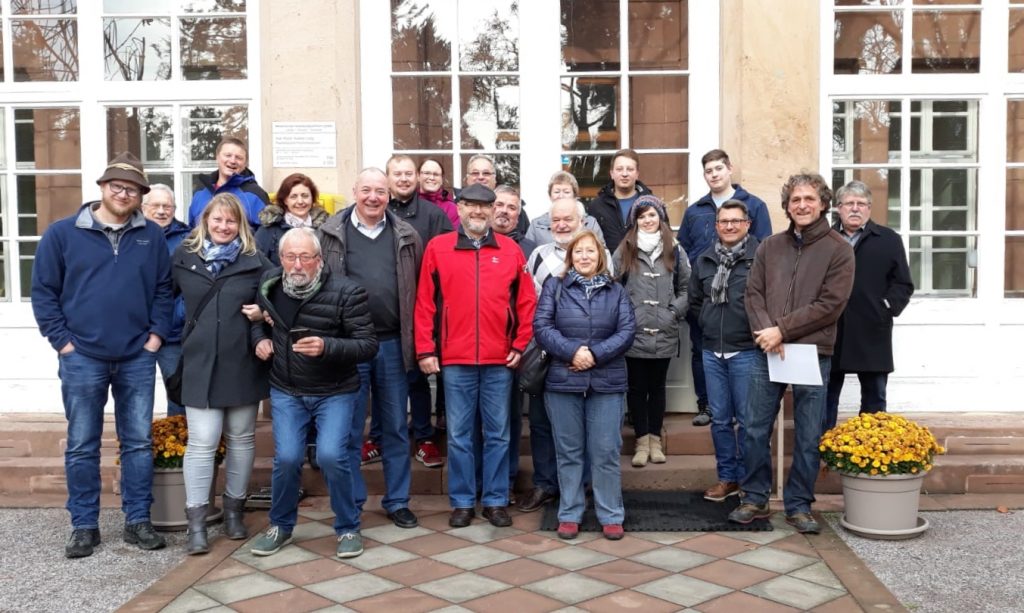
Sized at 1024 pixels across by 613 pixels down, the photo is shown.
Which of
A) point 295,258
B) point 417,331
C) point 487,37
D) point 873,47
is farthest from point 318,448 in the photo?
point 873,47

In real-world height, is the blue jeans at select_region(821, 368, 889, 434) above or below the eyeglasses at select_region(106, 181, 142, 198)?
below

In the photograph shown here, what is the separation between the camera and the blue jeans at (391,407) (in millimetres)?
5270

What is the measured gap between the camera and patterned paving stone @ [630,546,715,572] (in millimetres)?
4645

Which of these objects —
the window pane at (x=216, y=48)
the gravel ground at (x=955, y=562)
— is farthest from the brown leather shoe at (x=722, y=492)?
the window pane at (x=216, y=48)

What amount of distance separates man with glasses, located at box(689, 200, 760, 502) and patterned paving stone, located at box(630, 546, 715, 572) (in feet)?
2.78

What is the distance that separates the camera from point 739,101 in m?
6.77

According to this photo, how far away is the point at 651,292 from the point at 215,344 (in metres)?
2.51

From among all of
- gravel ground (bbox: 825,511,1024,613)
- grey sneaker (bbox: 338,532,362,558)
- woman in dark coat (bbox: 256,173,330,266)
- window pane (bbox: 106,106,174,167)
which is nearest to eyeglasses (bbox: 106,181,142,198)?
woman in dark coat (bbox: 256,173,330,266)

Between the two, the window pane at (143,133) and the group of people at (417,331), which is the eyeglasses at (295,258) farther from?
the window pane at (143,133)

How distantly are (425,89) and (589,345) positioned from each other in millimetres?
2996

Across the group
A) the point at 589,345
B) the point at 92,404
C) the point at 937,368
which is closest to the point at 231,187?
the point at 92,404

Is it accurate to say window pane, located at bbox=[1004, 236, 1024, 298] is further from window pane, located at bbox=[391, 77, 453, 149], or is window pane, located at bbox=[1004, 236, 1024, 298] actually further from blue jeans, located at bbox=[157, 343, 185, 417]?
blue jeans, located at bbox=[157, 343, 185, 417]

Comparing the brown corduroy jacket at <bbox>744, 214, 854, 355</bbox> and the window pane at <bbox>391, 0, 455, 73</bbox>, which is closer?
the brown corduroy jacket at <bbox>744, 214, 854, 355</bbox>

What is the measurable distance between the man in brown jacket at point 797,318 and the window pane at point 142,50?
4.69 meters
